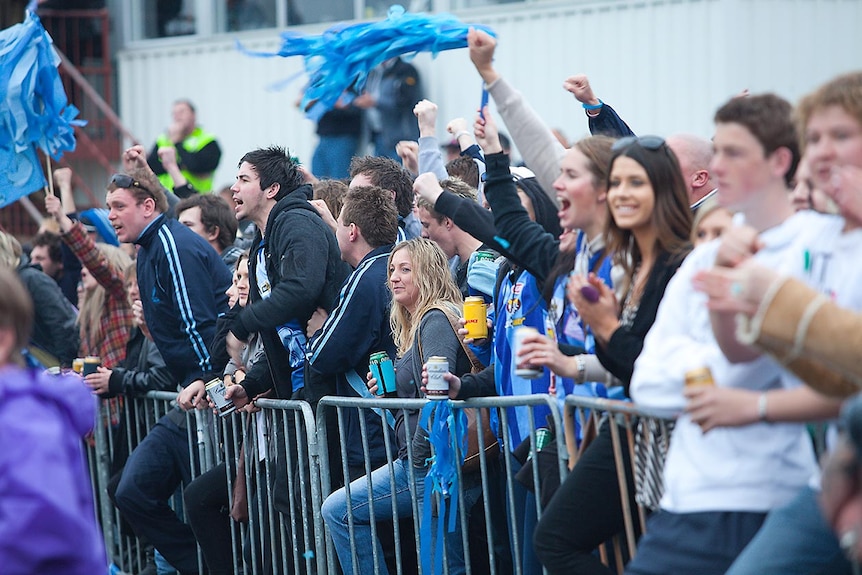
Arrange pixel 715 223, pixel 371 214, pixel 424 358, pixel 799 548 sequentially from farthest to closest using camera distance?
pixel 371 214
pixel 424 358
pixel 715 223
pixel 799 548

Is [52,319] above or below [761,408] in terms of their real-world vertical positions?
below

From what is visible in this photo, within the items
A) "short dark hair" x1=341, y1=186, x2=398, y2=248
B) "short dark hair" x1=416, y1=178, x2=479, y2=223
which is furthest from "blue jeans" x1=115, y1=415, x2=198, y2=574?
"short dark hair" x1=416, y1=178, x2=479, y2=223

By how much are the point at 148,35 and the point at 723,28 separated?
7541mm

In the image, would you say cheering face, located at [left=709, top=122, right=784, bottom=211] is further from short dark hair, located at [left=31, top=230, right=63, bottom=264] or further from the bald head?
short dark hair, located at [left=31, top=230, right=63, bottom=264]

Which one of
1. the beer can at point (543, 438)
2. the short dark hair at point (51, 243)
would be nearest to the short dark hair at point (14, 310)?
the beer can at point (543, 438)

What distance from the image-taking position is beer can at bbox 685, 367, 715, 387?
337 centimetres

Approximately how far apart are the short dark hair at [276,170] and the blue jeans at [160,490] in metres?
1.57

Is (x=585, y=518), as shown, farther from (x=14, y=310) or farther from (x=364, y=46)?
(x=364, y=46)

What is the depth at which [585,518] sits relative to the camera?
13.8ft

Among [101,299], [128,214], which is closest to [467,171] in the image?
[128,214]

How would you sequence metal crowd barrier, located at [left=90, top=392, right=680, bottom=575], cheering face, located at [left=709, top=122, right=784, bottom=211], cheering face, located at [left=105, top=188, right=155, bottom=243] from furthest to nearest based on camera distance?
cheering face, located at [left=105, top=188, right=155, bottom=243]
metal crowd barrier, located at [left=90, top=392, right=680, bottom=575]
cheering face, located at [left=709, top=122, right=784, bottom=211]

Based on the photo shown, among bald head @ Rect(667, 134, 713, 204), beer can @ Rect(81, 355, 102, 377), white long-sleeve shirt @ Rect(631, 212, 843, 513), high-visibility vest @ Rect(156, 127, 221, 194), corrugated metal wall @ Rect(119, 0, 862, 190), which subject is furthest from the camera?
high-visibility vest @ Rect(156, 127, 221, 194)

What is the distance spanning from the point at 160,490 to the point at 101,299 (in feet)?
5.50

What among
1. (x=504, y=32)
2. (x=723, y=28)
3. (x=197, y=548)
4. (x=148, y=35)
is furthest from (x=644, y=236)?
(x=148, y=35)
